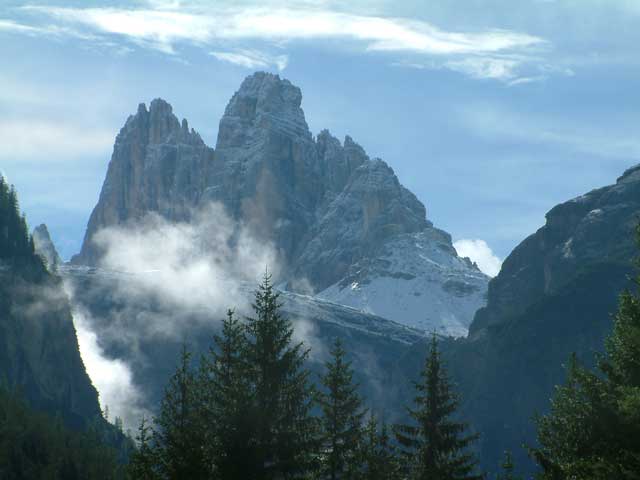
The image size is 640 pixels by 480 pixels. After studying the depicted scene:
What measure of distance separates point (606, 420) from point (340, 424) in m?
15.8

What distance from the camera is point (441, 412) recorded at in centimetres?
4856

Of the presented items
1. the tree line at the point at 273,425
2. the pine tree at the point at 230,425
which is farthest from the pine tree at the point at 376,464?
the pine tree at the point at 230,425

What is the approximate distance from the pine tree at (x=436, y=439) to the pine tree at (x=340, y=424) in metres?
2.10

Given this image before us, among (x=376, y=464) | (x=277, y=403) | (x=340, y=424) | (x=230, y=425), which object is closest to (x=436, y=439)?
(x=376, y=464)

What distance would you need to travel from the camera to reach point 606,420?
36.9 metres

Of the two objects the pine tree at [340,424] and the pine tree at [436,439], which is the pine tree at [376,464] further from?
the pine tree at [436,439]

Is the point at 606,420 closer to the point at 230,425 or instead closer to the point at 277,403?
the point at 277,403

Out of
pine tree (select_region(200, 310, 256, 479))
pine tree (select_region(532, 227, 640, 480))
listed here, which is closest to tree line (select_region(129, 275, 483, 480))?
pine tree (select_region(200, 310, 256, 479))

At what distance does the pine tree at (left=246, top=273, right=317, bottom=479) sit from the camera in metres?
40.7

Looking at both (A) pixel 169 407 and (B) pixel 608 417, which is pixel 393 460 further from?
(B) pixel 608 417

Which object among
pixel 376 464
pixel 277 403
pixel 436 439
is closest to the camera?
pixel 277 403

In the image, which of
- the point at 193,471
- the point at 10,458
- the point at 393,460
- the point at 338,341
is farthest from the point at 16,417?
the point at 193,471

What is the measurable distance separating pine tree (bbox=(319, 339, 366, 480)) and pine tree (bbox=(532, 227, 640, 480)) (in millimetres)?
9492

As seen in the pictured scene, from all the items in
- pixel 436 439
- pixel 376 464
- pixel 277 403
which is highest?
pixel 277 403
